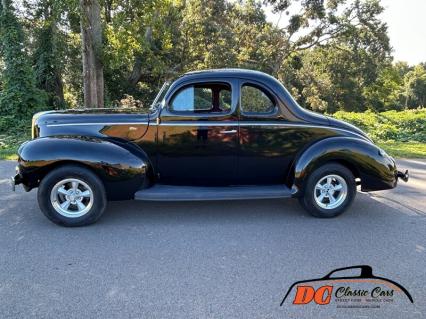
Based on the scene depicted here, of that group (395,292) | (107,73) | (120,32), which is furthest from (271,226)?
(107,73)

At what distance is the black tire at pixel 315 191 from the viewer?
16.8 ft

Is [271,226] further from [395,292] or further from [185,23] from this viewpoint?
[185,23]

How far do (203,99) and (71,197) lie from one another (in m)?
2.16

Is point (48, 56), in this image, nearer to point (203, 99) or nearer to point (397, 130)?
point (203, 99)

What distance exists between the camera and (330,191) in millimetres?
5223

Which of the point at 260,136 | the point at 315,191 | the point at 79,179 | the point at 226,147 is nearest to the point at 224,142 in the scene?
the point at 226,147

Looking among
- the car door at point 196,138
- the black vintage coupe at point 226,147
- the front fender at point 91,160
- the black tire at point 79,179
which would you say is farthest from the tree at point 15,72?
the car door at point 196,138

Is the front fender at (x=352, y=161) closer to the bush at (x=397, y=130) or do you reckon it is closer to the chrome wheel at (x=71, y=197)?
the chrome wheel at (x=71, y=197)

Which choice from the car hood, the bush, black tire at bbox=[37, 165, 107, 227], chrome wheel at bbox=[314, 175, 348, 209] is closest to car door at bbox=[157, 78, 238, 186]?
the car hood

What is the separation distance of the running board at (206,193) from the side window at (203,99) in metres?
1.05

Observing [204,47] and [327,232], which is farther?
[204,47]

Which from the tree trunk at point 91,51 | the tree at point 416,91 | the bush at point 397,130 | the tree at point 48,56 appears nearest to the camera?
the tree trunk at point 91,51

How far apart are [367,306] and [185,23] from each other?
2107 cm

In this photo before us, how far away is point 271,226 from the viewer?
489 centimetres
